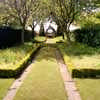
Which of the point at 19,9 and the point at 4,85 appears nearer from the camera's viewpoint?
the point at 4,85

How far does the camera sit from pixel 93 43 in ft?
51.6

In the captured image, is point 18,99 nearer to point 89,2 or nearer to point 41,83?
point 41,83

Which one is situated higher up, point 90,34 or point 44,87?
point 90,34

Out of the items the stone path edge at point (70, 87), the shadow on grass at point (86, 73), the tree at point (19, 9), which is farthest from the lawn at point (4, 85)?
the tree at point (19, 9)

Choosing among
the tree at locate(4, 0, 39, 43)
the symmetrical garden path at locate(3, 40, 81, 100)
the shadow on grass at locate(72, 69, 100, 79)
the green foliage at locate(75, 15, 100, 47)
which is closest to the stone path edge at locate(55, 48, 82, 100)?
the symmetrical garden path at locate(3, 40, 81, 100)

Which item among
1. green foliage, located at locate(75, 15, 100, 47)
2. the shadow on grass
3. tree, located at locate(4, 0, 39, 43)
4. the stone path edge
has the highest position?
tree, located at locate(4, 0, 39, 43)

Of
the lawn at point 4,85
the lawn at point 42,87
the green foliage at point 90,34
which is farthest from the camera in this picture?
the green foliage at point 90,34

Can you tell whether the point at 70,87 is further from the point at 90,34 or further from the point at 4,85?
the point at 90,34

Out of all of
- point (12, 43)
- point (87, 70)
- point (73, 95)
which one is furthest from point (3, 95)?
point (12, 43)

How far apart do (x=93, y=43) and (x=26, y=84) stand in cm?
1176

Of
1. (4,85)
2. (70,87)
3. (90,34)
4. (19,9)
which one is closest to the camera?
(70,87)

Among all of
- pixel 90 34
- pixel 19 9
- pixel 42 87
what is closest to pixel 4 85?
pixel 42 87

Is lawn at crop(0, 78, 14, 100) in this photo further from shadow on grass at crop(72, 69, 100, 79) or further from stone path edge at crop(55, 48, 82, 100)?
shadow on grass at crop(72, 69, 100, 79)

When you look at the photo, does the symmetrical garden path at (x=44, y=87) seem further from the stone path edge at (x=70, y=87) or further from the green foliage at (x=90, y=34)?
the green foliage at (x=90, y=34)
